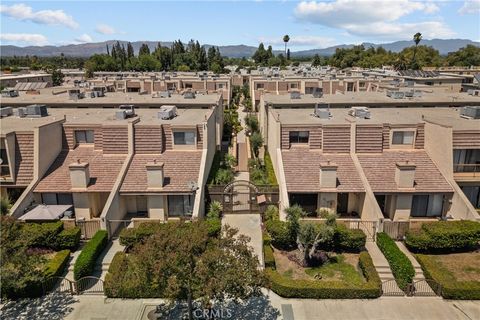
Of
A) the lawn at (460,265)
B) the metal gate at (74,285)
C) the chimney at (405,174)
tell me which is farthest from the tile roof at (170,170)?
the lawn at (460,265)

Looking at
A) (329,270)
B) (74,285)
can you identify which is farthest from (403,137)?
(74,285)

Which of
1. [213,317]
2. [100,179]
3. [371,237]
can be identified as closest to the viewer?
[213,317]

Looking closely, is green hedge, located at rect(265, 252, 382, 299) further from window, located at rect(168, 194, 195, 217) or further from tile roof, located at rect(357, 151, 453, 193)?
window, located at rect(168, 194, 195, 217)

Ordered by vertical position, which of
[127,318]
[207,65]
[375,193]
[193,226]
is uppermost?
[207,65]

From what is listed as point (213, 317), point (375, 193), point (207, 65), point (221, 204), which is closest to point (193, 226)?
point (213, 317)

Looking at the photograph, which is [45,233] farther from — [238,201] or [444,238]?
[444,238]

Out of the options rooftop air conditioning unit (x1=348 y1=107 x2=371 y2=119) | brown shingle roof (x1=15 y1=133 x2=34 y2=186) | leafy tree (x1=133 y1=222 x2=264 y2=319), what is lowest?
leafy tree (x1=133 y1=222 x2=264 y2=319)

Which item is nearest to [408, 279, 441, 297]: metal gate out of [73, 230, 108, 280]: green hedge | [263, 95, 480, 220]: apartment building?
[263, 95, 480, 220]: apartment building

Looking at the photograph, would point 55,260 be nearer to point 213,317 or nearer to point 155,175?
point 155,175
